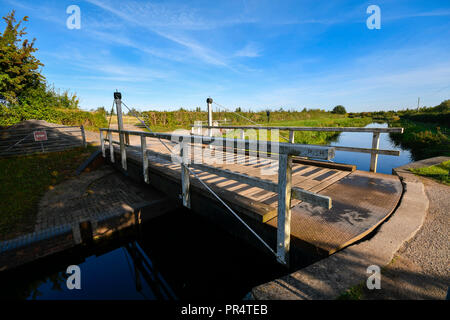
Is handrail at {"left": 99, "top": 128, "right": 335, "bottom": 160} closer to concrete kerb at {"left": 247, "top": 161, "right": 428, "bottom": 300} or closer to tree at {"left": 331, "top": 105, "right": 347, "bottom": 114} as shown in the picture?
concrete kerb at {"left": 247, "top": 161, "right": 428, "bottom": 300}

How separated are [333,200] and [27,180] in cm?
1045

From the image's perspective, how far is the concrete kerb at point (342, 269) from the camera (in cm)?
161

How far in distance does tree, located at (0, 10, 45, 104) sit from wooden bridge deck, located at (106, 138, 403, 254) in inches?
748

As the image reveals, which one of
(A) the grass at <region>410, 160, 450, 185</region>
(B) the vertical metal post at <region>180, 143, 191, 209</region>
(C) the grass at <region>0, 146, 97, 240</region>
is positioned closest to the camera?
(B) the vertical metal post at <region>180, 143, 191, 209</region>

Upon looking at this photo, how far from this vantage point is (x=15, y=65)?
1524 centimetres

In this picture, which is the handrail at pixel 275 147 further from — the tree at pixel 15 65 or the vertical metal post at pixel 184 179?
the tree at pixel 15 65

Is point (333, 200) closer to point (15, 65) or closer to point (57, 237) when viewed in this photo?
point (57, 237)

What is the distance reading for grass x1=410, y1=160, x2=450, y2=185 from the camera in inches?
162

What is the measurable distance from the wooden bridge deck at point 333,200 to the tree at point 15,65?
19000 mm

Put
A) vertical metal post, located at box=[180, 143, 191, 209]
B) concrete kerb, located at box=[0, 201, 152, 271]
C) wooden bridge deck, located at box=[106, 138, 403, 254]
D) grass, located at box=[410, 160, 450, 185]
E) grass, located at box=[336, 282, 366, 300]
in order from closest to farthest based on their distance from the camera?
grass, located at box=[336, 282, 366, 300], wooden bridge deck, located at box=[106, 138, 403, 254], vertical metal post, located at box=[180, 143, 191, 209], concrete kerb, located at box=[0, 201, 152, 271], grass, located at box=[410, 160, 450, 185]

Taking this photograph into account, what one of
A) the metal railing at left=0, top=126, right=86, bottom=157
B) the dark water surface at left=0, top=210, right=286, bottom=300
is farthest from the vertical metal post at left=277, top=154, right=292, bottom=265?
the metal railing at left=0, top=126, right=86, bottom=157

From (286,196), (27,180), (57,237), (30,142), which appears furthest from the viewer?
(30,142)

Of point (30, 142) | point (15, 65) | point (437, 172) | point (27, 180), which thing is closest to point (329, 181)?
point (437, 172)

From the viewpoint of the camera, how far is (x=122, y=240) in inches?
204
